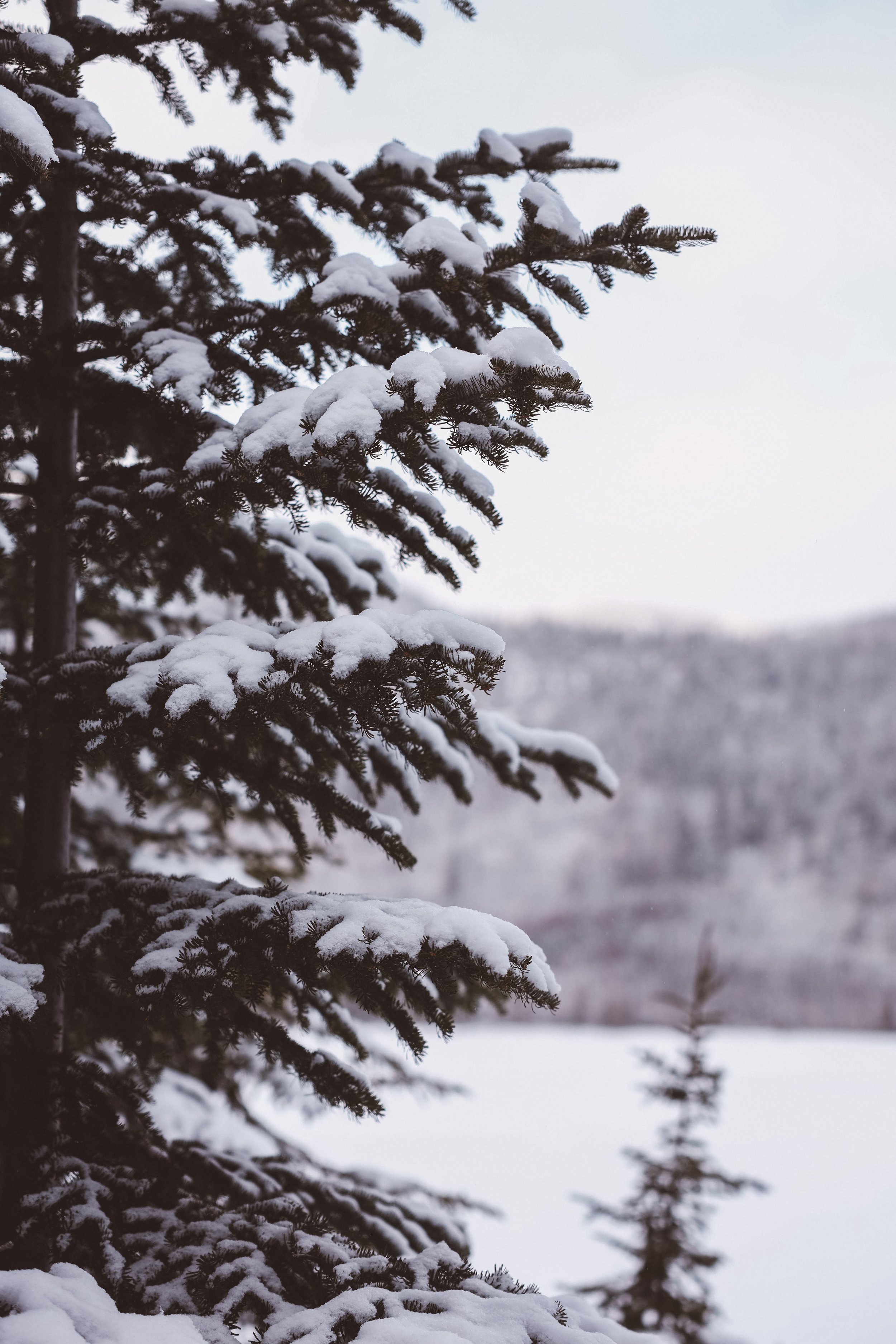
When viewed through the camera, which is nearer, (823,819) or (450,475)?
(450,475)

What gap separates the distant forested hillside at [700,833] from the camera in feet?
124

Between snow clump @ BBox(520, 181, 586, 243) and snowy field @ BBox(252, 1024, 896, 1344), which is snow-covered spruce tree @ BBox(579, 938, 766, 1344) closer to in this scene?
snowy field @ BBox(252, 1024, 896, 1344)

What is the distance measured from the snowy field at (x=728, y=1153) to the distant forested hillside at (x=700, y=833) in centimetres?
575

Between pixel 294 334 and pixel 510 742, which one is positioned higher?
pixel 294 334

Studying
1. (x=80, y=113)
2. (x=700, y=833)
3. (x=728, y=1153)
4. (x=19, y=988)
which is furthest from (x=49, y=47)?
(x=700, y=833)

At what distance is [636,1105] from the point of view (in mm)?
21609

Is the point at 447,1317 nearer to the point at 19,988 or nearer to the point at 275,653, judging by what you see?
A: the point at 19,988

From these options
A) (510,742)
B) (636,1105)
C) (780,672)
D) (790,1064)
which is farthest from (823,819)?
(510,742)

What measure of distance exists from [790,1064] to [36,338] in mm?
27612

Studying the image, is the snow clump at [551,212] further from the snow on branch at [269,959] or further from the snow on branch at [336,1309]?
the snow on branch at [336,1309]

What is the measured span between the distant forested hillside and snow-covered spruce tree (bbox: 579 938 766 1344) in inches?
995

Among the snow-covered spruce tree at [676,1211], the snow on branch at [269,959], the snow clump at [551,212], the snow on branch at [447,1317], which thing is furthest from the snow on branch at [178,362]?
the snow-covered spruce tree at [676,1211]

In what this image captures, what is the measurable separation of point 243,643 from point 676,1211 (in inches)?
239

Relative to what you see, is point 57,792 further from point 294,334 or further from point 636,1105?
point 636,1105
